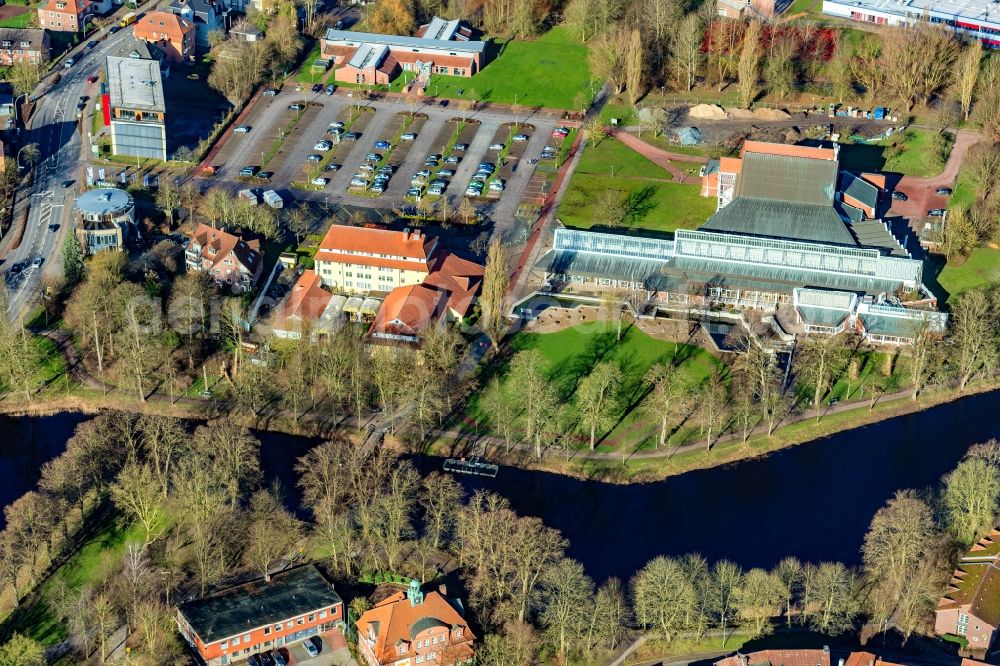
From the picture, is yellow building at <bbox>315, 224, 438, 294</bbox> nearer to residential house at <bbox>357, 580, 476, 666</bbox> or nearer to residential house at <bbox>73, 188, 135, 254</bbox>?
residential house at <bbox>73, 188, 135, 254</bbox>

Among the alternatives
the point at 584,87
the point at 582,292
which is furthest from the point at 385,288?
the point at 584,87

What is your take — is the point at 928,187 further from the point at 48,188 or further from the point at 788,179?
the point at 48,188

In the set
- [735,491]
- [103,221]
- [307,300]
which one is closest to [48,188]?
[103,221]

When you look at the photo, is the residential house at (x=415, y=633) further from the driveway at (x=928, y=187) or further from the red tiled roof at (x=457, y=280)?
the driveway at (x=928, y=187)

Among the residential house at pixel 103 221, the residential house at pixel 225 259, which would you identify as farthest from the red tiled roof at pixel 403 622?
the residential house at pixel 103 221

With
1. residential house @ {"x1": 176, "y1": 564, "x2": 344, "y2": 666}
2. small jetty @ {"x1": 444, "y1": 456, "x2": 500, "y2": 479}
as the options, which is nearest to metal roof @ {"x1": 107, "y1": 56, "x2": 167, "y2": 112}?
small jetty @ {"x1": 444, "y1": 456, "x2": 500, "y2": 479}
